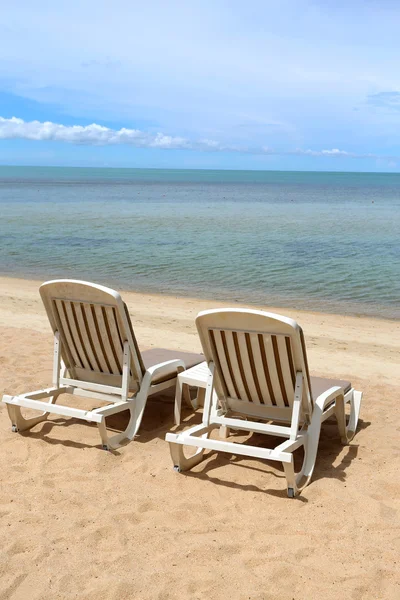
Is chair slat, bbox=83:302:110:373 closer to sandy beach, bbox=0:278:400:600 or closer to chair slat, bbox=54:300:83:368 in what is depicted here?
chair slat, bbox=54:300:83:368

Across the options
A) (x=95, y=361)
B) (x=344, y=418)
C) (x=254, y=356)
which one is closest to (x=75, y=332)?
(x=95, y=361)

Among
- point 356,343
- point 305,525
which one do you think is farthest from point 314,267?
point 305,525

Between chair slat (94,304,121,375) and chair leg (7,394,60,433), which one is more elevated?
chair slat (94,304,121,375)

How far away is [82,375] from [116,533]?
1.89m

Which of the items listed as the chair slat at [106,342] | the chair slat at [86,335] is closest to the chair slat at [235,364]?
the chair slat at [106,342]

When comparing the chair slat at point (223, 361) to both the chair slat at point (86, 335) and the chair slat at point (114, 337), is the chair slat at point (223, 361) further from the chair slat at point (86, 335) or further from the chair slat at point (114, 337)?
the chair slat at point (86, 335)

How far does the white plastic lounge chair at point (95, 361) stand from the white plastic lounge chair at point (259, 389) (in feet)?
2.15

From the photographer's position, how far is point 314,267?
67.4ft

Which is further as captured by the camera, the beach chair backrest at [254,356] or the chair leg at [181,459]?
the chair leg at [181,459]

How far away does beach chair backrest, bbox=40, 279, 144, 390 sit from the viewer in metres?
4.94

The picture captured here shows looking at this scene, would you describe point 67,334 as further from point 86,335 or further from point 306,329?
point 306,329

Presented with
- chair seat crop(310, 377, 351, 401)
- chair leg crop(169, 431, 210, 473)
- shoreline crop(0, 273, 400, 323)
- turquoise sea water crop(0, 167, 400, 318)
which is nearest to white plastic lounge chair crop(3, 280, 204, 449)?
chair leg crop(169, 431, 210, 473)

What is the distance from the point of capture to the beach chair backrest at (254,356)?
14.2ft

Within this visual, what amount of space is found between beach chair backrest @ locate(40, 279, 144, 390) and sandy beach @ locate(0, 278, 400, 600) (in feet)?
1.68
